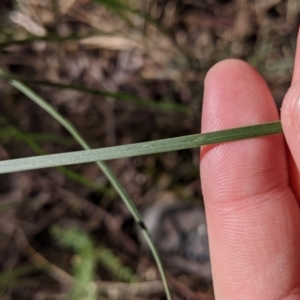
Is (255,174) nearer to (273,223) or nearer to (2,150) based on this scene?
(273,223)

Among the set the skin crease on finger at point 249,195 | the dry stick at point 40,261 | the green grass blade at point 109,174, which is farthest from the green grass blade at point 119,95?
the dry stick at point 40,261

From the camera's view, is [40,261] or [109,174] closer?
[109,174]

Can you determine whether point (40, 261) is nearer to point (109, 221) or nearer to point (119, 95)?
point (109, 221)

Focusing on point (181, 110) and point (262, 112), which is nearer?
point (262, 112)

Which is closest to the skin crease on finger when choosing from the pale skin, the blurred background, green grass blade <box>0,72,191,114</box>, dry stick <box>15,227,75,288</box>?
the pale skin

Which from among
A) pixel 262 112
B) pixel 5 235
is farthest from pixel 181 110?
pixel 5 235

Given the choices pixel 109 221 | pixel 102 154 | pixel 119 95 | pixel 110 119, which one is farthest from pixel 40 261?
pixel 102 154

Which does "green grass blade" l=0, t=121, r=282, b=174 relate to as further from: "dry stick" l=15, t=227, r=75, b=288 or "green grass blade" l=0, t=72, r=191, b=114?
"dry stick" l=15, t=227, r=75, b=288
